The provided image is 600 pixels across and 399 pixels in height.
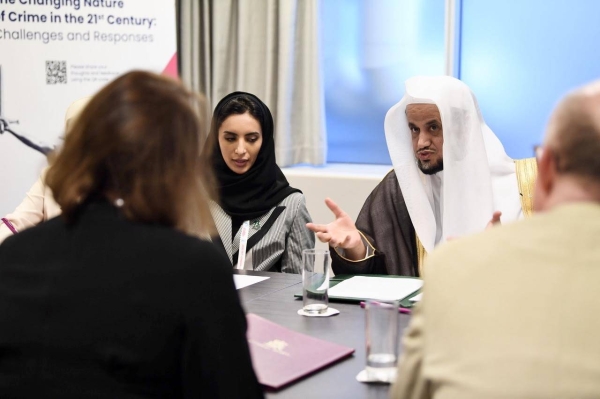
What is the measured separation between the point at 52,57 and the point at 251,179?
130 cm

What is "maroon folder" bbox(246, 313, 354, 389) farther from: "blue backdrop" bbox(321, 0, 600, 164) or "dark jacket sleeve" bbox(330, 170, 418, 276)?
"blue backdrop" bbox(321, 0, 600, 164)

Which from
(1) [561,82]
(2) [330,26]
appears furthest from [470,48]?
(2) [330,26]

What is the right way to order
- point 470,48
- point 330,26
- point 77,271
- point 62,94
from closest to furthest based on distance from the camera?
point 77,271, point 62,94, point 470,48, point 330,26

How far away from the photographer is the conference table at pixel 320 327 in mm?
1533

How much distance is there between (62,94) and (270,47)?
1.26m

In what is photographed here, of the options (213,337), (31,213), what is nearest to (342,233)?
(31,213)

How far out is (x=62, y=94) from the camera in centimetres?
373

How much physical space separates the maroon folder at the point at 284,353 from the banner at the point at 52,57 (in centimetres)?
204

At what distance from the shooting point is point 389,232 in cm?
293

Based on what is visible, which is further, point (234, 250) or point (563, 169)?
point (234, 250)

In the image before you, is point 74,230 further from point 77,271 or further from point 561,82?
point 561,82

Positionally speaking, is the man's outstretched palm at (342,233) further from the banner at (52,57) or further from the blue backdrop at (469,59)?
the blue backdrop at (469,59)

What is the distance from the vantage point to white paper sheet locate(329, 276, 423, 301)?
2.19 m

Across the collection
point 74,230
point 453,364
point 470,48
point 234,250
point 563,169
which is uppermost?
point 470,48
